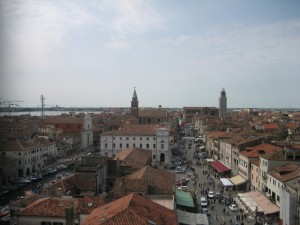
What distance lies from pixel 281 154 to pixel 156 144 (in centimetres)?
1973

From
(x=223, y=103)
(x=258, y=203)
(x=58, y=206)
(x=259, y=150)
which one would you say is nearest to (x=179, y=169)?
(x=259, y=150)

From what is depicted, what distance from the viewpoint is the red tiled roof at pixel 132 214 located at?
12.0 meters

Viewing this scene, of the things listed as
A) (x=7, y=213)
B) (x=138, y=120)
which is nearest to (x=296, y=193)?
(x=7, y=213)

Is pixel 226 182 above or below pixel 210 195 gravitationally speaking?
above

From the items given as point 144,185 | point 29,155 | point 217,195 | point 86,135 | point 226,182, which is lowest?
point 217,195

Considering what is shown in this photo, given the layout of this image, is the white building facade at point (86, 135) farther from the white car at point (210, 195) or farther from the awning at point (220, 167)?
the white car at point (210, 195)

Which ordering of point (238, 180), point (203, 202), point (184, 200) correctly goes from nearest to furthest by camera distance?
point (184, 200) → point (203, 202) → point (238, 180)

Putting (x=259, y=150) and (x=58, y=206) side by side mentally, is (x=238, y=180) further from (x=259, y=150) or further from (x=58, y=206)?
(x=58, y=206)

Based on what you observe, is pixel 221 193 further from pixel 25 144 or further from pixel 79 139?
pixel 79 139

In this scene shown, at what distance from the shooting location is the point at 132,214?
12.2 meters

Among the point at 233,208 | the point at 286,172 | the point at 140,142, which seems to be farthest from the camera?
the point at 140,142

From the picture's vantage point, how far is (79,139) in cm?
5741

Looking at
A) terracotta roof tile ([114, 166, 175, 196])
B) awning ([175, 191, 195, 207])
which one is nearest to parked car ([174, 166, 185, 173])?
awning ([175, 191, 195, 207])

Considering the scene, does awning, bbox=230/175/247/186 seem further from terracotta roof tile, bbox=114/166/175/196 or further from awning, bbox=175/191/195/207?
terracotta roof tile, bbox=114/166/175/196
